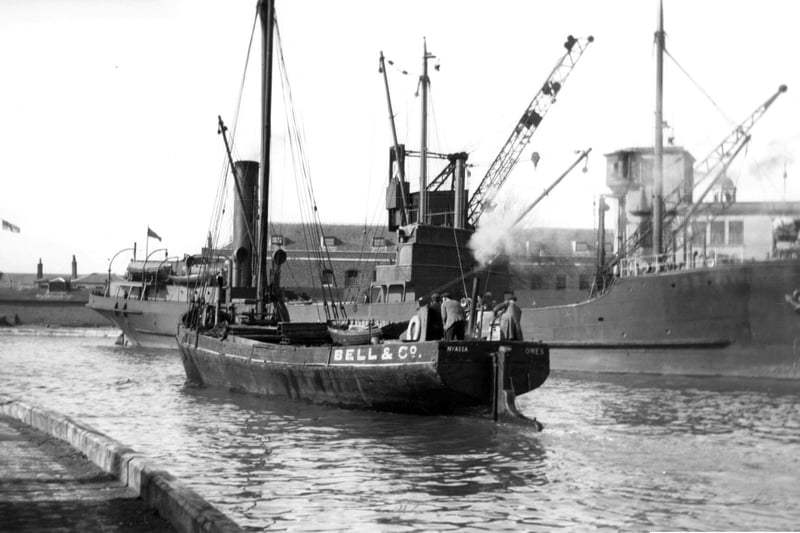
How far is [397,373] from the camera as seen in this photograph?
727 inches

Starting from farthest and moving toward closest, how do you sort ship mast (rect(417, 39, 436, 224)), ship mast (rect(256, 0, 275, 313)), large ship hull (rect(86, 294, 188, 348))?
large ship hull (rect(86, 294, 188, 348)) → ship mast (rect(417, 39, 436, 224)) → ship mast (rect(256, 0, 275, 313))

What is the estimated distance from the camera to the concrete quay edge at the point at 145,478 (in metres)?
7.41

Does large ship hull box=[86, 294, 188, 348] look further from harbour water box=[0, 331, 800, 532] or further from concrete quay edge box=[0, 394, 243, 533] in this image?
concrete quay edge box=[0, 394, 243, 533]

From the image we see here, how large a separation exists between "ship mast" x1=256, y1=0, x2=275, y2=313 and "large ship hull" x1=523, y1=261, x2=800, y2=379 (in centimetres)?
1149

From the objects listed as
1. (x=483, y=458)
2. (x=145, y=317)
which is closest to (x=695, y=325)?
(x=483, y=458)

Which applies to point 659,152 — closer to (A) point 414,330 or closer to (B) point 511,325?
(B) point 511,325

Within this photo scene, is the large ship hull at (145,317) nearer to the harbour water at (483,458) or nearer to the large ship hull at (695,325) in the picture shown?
the harbour water at (483,458)

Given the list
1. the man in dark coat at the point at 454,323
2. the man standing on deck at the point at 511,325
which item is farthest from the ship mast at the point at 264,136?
the man standing on deck at the point at 511,325

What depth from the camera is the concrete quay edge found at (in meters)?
7.41

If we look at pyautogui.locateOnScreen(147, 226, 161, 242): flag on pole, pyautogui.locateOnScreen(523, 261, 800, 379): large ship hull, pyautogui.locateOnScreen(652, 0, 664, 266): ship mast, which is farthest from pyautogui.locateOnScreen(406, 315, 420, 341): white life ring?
pyautogui.locateOnScreen(147, 226, 161, 242): flag on pole

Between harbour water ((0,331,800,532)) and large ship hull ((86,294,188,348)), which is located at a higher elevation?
large ship hull ((86,294,188,348))

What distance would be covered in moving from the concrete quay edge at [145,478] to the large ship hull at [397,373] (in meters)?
7.18

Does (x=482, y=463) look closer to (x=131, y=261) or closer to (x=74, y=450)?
(x=74, y=450)

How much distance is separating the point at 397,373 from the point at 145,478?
9914 mm
